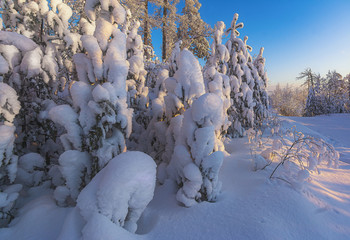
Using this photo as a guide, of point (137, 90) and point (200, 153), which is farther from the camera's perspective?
point (137, 90)

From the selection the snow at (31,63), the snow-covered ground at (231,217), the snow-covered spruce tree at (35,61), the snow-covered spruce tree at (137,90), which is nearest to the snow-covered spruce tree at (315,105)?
the snow-covered ground at (231,217)

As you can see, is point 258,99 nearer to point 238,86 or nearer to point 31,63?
point 238,86

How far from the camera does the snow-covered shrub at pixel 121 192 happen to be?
5.22 ft

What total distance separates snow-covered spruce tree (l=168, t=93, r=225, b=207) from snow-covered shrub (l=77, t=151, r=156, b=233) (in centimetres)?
53

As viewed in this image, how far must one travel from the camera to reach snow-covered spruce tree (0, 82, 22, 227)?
196 centimetres

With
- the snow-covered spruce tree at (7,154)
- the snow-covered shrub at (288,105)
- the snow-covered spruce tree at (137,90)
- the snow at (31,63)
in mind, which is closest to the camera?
the snow-covered spruce tree at (7,154)

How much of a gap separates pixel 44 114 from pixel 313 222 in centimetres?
370

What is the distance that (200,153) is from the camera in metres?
2.12

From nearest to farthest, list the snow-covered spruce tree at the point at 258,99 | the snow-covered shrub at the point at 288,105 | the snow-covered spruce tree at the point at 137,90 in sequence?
the snow-covered spruce tree at the point at 137,90 < the snow-covered spruce tree at the point at 258,99 < the snow-covered shrub at the point at 288,105

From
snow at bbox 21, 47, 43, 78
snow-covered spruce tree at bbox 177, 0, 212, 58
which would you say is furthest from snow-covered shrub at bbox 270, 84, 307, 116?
snow at bbox 21, 47, 43, 78

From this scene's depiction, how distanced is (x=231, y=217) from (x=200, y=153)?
28.2 inches

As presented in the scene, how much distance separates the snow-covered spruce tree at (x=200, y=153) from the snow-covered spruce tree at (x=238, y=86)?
323 cm

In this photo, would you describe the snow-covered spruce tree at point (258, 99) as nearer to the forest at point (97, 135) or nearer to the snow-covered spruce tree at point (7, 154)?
the forest at point (97, 135)

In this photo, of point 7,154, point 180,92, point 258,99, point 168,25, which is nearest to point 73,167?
point 7,154
